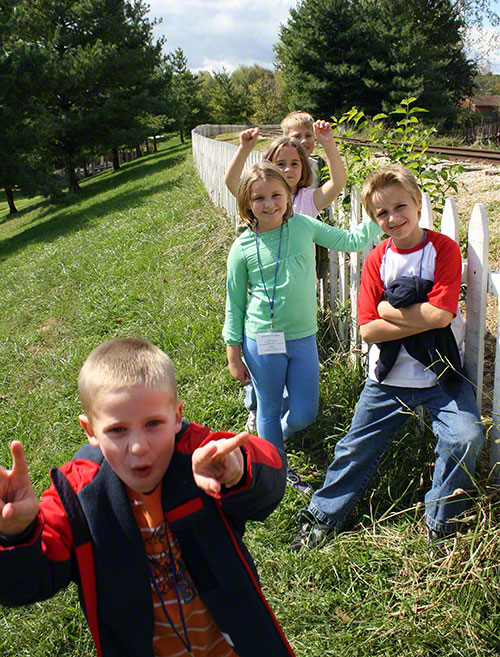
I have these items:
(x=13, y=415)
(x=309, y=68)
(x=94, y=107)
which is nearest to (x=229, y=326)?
(x=13, y=415)

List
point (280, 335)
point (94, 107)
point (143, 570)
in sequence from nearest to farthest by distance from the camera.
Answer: point (143, 570) → point (280, 335) → point (94, 107)

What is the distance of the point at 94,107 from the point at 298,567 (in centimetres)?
2669

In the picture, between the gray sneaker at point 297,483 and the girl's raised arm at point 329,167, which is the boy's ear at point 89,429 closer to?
the gray sneaker at point 297,483

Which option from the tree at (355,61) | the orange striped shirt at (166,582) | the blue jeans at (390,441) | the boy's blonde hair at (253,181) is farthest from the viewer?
the tree at (355,61)

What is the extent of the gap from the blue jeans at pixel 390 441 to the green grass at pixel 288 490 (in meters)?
0.11

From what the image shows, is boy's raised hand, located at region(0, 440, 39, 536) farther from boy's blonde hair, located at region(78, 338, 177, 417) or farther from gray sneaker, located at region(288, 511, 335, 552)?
gray sneaker, located at region(288, 511, 335, 552)

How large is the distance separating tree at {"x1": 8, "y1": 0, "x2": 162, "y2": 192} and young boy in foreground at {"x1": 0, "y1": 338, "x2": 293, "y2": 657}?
24734 mm

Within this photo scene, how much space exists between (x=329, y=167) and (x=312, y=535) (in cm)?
196

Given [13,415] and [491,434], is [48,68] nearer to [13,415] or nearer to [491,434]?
[13,415]

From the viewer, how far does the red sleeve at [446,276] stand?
2.15 m

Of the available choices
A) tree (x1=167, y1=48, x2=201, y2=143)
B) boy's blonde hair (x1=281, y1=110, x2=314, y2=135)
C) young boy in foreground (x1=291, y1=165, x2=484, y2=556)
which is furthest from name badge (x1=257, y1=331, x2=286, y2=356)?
tree (x1=167, y1=48, x2=201, y2=143)

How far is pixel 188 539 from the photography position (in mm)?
1496

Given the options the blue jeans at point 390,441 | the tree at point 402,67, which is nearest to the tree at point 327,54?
the tree at point 402,67

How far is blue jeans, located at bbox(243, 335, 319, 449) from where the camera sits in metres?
2.77
